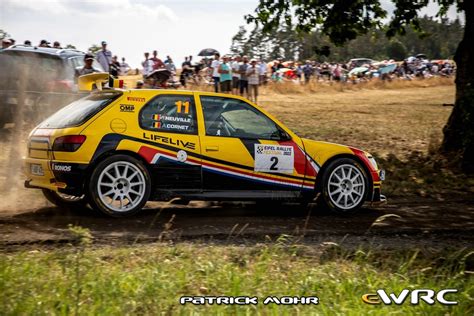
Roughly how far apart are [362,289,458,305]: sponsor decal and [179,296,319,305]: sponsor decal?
0.48 meters

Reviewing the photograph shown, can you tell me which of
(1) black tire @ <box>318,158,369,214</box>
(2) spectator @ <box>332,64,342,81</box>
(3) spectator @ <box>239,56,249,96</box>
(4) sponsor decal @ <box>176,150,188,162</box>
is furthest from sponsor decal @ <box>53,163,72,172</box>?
(2) spectator @ <box>332,64,342,81</box>

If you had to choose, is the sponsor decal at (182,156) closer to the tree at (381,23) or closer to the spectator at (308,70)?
the tree at (381,23)

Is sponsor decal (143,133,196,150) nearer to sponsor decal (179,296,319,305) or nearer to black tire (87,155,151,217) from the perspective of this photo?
black tire (87,155,151,217)

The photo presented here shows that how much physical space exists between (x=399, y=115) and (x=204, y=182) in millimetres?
16068

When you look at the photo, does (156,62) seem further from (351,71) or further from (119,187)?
(351,71)

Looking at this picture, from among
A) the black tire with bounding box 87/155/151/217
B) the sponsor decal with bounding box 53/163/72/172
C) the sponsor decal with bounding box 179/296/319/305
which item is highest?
the sponsor decal with bounding box 53/163/72/172

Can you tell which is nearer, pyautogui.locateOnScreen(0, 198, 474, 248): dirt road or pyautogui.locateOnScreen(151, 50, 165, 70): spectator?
pyautogui.locateOnScreen(0, 198, 474, 248): dirt road

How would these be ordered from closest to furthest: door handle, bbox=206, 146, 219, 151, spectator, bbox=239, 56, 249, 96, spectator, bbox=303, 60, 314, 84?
door handle, bbox=206, 146, 219, 151, spectator, bbox=239, 56, 249, 96, spectator, bbox=303, 60, 314, 84

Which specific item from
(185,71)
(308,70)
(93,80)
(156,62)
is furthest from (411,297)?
(308,70)

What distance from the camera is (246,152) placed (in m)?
8.82

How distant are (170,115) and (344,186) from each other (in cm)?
260

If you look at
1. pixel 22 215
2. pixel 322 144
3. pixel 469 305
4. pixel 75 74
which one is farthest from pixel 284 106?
pixel 469 305

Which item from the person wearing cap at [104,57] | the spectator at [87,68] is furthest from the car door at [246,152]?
the person wearing cap at [104,57]

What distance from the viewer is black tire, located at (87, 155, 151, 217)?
817cm
